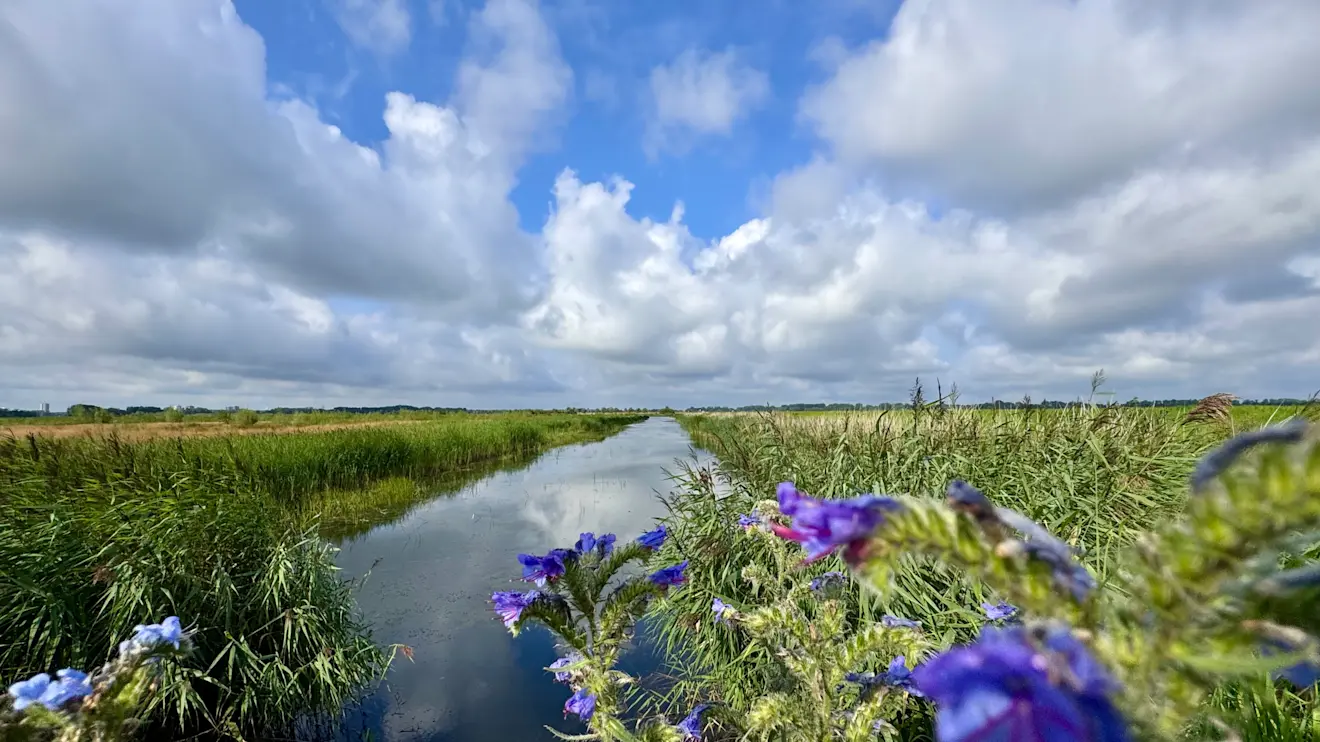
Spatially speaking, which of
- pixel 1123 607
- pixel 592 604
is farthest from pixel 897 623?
pixel 1123 607

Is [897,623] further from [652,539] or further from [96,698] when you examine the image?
[96,698]

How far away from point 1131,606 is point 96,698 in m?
1.60

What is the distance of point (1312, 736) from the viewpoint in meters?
1.95

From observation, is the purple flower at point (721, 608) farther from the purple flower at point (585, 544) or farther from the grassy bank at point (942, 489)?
the purple flower at point (585, 544)

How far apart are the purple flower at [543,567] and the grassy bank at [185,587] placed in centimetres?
292

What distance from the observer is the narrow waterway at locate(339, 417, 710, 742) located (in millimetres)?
4969

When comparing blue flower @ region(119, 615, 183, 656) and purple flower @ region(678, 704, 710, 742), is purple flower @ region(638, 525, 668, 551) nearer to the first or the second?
blue flower @ region(119, 615, 183, 656)

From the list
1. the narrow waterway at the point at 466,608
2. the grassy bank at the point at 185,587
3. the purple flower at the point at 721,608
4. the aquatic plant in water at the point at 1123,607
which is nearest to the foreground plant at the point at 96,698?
the aquatic plant in water at the point at 1123,607

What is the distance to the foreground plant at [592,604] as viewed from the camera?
5.66 ft

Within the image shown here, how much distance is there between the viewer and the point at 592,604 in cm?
180

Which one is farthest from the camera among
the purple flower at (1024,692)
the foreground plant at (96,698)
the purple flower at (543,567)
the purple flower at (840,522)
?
the purple flower at (543,567)

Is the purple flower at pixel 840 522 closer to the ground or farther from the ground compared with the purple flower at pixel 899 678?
farther from the ground

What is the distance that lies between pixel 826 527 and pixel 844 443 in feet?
19.2

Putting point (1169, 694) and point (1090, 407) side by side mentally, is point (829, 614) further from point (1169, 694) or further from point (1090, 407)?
point (1090, 407)
